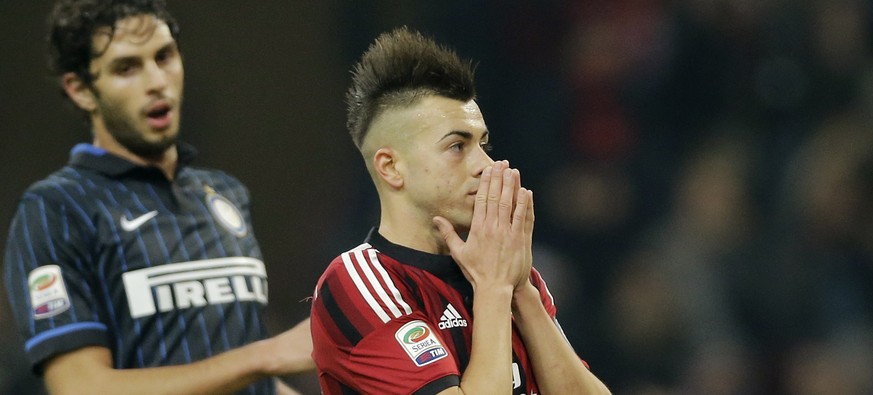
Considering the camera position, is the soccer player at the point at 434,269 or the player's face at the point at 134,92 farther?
the player's face at the point at 134,92

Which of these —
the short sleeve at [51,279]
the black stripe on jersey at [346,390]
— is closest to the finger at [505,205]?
the black stripe on jersey at [346,390]

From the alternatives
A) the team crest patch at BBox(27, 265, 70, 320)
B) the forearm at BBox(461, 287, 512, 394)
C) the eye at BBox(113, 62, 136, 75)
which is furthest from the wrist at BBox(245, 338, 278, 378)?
the eye at BBox(113, 62, 136, 75)

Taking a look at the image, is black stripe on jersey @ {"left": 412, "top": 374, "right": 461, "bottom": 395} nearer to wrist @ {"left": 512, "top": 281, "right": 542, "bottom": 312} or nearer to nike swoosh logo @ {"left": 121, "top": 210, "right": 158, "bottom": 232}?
wrist @ {"left": 512, "top": 281, "right": 542, "bottom": 312}

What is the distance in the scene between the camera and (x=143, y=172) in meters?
3.40

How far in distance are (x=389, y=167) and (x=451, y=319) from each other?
1.29ft

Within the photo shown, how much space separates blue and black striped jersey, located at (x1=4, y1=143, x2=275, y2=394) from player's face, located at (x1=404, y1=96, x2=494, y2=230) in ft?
3.18

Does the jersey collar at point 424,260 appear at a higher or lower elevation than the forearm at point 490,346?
higher

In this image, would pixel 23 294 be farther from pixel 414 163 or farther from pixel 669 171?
pixel 669 171

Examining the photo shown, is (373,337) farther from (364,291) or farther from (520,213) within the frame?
(520,213)

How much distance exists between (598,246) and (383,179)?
4088 millimetres

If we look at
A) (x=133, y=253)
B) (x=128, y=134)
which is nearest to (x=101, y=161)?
(x=128, y=134)

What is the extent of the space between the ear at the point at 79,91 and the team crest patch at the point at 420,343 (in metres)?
1.51

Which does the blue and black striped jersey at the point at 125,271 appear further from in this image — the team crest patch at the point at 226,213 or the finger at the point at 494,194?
the finger at the point at 494,194

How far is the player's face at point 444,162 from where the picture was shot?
8.38 ft
